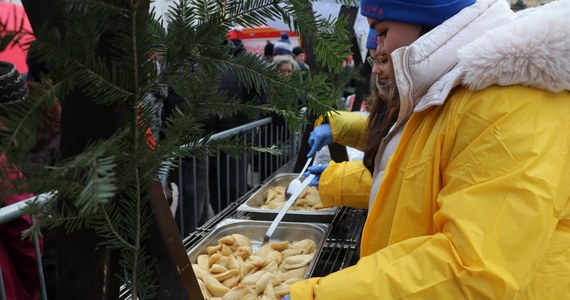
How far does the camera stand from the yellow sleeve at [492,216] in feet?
2.95

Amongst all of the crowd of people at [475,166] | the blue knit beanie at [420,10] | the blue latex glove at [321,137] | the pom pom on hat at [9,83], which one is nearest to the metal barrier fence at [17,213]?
the crowd of people at [475,166]

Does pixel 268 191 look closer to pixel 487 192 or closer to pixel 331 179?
pixel 331 179

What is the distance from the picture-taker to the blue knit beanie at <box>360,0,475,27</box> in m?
1.26

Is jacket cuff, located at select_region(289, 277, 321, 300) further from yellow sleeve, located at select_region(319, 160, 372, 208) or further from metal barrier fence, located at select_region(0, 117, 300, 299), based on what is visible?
metal barrier fence, located at select_region(0, 117, 300, 299)

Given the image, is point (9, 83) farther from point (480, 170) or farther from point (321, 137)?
point (321, 137)

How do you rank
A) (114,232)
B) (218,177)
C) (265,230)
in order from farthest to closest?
(218,177) → (265,230) → (114,232)

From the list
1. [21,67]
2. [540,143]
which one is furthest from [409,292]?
[21,67]

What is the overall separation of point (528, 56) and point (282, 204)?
194cm

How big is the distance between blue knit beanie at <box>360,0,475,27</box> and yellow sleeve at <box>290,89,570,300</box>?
0.40 m

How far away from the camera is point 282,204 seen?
2.78 meters

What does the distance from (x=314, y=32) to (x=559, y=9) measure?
608mm

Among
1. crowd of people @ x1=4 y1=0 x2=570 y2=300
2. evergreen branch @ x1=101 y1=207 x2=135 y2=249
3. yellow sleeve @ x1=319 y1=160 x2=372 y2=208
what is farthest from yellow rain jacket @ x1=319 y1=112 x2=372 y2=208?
evergreen branch @ x1=101 y1=207 x2=135 y2=249

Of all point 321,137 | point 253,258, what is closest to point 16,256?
point 253,258

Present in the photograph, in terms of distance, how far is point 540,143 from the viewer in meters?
0.91
